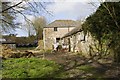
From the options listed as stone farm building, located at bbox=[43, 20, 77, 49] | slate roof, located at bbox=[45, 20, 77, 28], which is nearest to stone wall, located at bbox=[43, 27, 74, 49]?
stone farm building, located at bbox=[43, 20, 77, 49]

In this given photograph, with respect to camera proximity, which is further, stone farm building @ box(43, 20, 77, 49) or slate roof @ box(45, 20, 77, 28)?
slate roof @ box(45, 20, 77, 28)

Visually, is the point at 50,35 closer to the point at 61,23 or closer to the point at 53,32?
the point at 53,32

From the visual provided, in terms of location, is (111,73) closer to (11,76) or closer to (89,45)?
(11,76)

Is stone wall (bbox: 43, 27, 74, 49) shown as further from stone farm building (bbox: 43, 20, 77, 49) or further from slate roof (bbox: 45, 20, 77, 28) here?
slate roof (bbox: 45, 20, 77, 28)

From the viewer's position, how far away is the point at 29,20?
40.7ft

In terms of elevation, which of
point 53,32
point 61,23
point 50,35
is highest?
point 61,23

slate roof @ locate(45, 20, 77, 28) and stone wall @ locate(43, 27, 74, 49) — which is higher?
slate roof @ locate(45, 20, 77, 28)

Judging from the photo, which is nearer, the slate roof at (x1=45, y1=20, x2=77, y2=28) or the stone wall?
the stone wall

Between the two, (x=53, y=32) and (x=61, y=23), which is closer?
(x=53, y=32)

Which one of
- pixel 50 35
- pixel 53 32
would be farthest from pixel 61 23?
pixel 50 35

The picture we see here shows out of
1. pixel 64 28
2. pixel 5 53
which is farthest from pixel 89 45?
pixel 64 28

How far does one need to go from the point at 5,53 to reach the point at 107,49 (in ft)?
34.3

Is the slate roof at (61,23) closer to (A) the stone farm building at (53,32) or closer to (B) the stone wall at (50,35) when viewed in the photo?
(A) the stone farm building at (53,32)

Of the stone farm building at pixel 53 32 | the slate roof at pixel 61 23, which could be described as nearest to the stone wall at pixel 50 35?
the stone farm building at pixel 53 32
